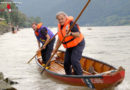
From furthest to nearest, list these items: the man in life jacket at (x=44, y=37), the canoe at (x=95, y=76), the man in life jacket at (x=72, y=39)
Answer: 1. the man in life jacket at (x=44, y=37)
2. the man in life jacket at (x=72, y=39)
3. the canoe at (x=95, y=76)

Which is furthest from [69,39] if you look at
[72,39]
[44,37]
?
[44,37]

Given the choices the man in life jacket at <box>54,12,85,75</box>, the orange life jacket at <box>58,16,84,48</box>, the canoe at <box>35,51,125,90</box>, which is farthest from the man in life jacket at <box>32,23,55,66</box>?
the orange life jacket at <box>58,16,84,48</box>

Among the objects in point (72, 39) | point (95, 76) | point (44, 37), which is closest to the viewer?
point (95, 76)

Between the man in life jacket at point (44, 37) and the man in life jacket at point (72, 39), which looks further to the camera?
the man in life jacket at point (44, 37)

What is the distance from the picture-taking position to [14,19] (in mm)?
105812

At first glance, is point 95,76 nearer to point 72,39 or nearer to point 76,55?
point 76,55

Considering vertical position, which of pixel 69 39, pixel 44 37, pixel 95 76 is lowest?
pixel 44 37

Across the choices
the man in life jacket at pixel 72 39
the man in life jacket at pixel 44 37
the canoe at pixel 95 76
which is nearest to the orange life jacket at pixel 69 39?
the man in life jacket at pixel 72 39

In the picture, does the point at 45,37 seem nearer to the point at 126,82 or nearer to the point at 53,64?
the point at 53,64

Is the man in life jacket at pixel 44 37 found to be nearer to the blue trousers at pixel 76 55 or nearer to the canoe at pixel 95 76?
the canoe at pixel 95 76

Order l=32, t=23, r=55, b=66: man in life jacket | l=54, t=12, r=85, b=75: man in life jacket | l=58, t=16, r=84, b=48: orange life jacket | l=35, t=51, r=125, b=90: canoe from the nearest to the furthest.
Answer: l=35, t=51, r=125, b=90: canoe → l=54, t=12, r=85, b=75: man in life jacket → l=58, t=16, r=84, b=48: orange life jacket → l=32, t=23, r=55, b=66: man in life jacket

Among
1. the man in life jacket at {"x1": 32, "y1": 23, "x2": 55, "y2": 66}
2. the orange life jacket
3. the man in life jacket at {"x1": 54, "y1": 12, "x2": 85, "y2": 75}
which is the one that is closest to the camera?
the man in life jacket at {"x1": 54, "y1": 12, "x2": 85, "y2": 75}

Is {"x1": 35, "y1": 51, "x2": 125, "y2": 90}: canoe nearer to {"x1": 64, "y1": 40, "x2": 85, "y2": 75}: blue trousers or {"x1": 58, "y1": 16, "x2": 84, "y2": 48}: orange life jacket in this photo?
{"x1": 64, "y1": 40, "x2": 85, "y2": 75}: blue trousers

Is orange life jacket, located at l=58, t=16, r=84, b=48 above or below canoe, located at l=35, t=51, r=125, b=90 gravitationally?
above
